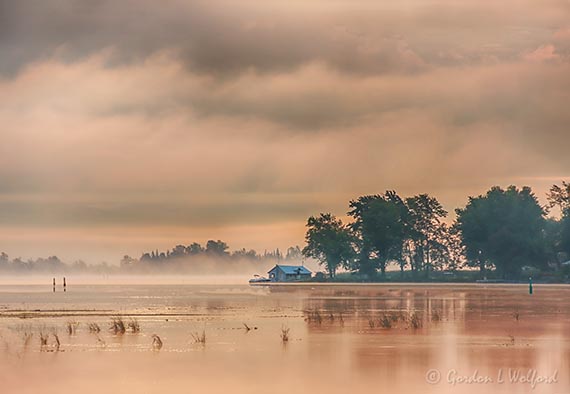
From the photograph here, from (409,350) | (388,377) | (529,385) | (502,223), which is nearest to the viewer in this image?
(529,385)

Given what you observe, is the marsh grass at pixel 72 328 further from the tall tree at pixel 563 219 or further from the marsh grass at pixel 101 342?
the tall tree at pixel 563 219

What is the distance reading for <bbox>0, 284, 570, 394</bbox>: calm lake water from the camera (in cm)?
3875

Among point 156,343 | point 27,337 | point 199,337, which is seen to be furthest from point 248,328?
point 27,337

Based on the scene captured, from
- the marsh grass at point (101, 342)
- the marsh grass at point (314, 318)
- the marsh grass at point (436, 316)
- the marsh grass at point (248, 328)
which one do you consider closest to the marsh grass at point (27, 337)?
the marsh grass at point (101, 342)

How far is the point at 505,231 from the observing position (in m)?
171

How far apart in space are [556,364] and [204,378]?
1379 centimetres

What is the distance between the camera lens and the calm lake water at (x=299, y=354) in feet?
127

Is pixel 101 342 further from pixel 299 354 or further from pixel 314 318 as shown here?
pixel 314 318

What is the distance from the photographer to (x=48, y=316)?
78.4m

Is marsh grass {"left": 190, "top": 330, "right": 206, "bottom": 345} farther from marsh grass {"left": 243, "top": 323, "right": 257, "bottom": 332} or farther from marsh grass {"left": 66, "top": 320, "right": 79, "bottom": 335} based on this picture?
marsh grass {"left": 66, "top": 320, "right": 79, "bottom": 335}

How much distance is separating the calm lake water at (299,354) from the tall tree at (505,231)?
95912 mm

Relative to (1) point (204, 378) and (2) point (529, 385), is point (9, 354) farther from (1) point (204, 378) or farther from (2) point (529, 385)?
(2) point (529, 385)

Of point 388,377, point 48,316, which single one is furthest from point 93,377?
point 48,316

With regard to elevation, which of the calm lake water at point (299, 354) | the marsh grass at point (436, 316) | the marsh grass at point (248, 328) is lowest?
the calm lake water at point (299, 354)
